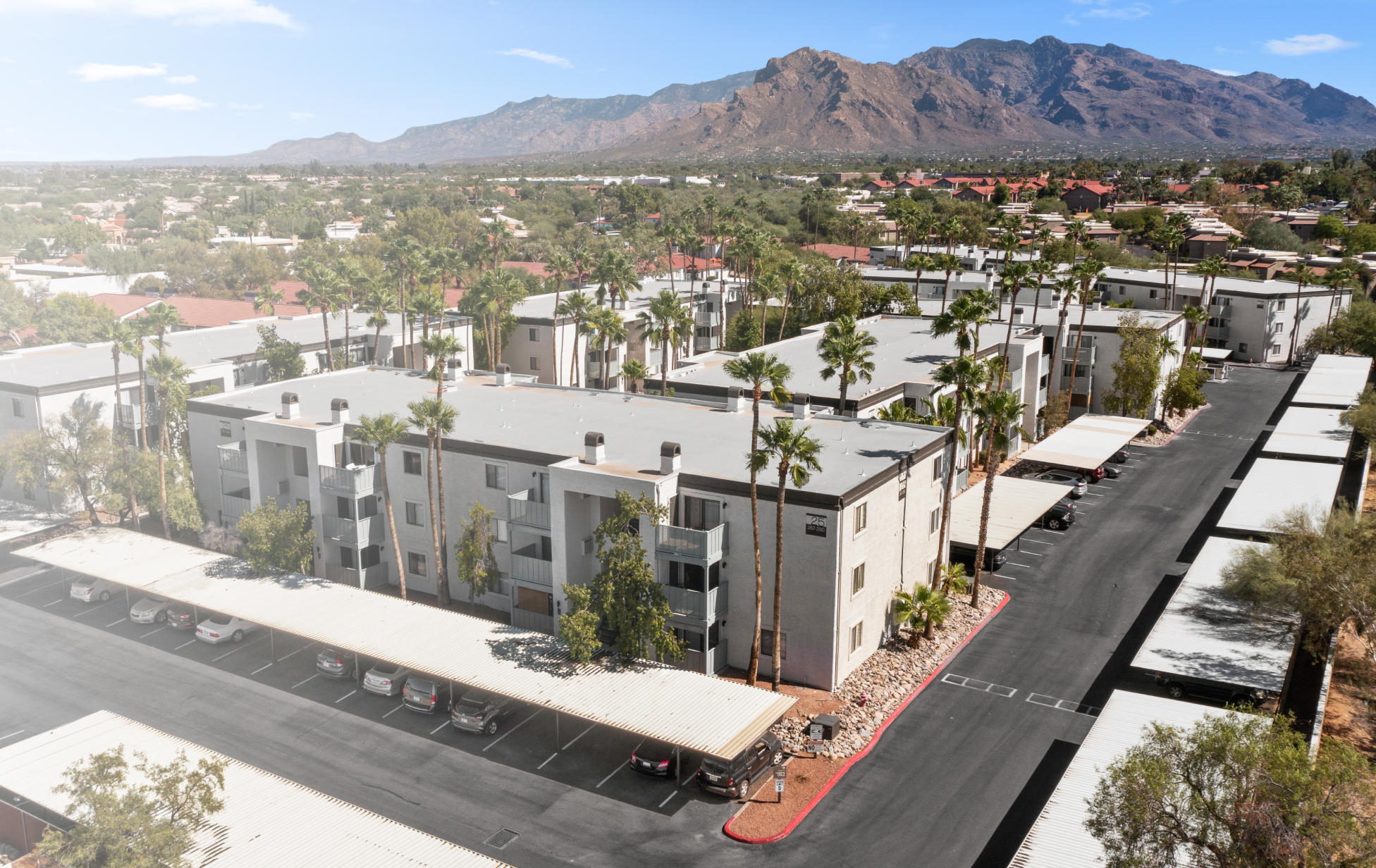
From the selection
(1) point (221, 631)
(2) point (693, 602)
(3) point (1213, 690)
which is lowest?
(1) point (221, 631)

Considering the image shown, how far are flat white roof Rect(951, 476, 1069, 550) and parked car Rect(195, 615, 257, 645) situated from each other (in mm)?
35660

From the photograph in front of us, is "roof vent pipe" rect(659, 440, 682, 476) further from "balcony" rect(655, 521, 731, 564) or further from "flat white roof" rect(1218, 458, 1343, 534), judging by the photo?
"flat white roof" rect(1218, 458, 1343, 534)

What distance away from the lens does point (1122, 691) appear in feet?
123

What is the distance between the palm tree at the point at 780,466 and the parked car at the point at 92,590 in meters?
34.0

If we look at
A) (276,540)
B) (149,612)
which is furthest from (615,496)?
(149,612)

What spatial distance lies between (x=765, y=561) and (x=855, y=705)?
6724mm

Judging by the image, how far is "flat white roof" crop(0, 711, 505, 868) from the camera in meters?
26.1

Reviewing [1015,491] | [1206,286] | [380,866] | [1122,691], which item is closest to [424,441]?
[380,866]

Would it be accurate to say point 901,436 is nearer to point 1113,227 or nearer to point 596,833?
point 596,833

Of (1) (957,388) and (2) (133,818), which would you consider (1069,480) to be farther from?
(2) (133,818)

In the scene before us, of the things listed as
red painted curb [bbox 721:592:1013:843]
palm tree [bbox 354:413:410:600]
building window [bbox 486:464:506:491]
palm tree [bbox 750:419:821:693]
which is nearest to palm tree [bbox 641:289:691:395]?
building window [bbox 486:464:506:491]

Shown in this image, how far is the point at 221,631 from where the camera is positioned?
44875 mm

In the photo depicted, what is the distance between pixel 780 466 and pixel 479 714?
14.8 meters

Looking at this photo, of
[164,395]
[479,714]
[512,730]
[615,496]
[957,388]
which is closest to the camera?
[479,714]
